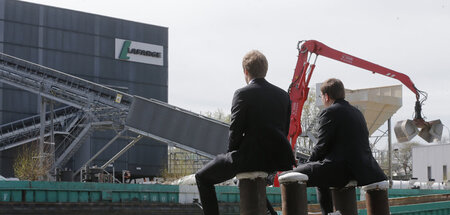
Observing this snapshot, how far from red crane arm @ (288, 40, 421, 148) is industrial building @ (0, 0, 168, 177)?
2850 cm

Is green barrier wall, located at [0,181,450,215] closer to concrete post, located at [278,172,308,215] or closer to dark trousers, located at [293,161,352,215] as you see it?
dark trousers, located at [293,161,352,215]

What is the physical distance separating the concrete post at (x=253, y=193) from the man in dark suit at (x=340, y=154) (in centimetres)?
97

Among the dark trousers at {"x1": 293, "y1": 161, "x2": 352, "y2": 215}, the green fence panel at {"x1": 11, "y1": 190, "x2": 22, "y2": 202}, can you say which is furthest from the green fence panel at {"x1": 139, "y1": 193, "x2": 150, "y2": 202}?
the dark trousers at {"x1": 293, "y1": 161, "x2": 352, "y2": 215}

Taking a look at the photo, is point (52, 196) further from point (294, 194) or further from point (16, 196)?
point (294, 194)

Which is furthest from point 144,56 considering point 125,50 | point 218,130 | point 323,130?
point 323,130

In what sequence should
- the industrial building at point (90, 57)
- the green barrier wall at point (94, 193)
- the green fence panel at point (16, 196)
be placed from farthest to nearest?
the industrial building at point (90, 57) → the green barrier wall at point (94, 193) → the green fence panel at point (16, 196)

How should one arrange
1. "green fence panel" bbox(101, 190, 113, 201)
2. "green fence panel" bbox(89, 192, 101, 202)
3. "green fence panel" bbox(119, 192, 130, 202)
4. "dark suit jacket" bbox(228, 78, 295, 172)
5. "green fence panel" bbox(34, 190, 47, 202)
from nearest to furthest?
"dark suit jacket" bbox(228, 78, 295, 172)
"green fence panel" bbox(34, 190, 47, 202)
"green fence panel" bbox(89, 192, 101, 202)
"green fence panel" bbox(101, 190, 113, 201)
"green fence panel" bbox(119, 192, 130, 202)

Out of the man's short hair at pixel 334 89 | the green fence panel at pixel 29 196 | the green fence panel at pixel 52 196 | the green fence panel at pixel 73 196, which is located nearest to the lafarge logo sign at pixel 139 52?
the green fence panel at pixel 73 196

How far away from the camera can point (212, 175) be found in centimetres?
580

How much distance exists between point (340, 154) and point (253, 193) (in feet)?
4.43

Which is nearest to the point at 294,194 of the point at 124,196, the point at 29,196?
the point at 29,196

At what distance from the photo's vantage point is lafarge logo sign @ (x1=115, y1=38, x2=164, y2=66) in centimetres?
6412

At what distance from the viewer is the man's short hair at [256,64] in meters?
5.95

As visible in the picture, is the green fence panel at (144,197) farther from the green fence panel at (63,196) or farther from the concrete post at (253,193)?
the concrete post at (253,193)
